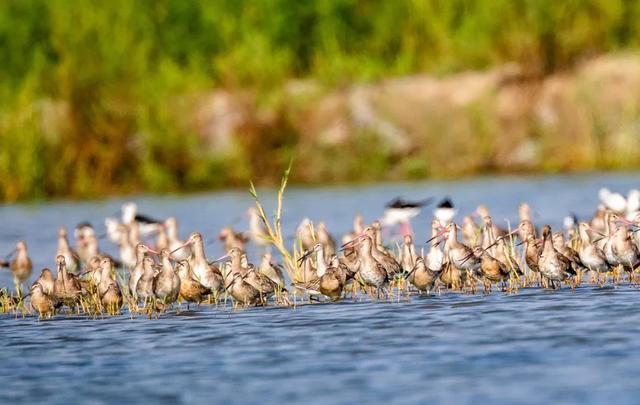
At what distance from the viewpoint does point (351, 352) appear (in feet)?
41.9

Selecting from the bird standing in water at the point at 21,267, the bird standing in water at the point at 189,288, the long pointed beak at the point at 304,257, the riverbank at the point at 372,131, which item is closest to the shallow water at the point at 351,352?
the bird standing in water at the point at 189,288

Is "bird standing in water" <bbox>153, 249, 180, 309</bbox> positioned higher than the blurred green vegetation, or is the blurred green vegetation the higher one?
the blurred green vegetation

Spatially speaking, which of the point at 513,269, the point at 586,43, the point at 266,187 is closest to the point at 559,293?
the point at 513,269

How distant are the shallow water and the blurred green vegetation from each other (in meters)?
18.1

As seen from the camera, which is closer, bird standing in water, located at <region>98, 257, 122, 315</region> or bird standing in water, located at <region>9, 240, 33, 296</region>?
bird standing in water, located at <region>98, 257, 122, 315</region>

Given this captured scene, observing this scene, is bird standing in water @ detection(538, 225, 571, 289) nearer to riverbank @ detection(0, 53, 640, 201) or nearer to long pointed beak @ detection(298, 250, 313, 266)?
long pointed beak @ detection(298, 250, 313, 266)

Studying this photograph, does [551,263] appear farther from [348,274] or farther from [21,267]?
[21,267]

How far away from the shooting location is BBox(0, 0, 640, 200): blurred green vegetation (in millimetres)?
33906

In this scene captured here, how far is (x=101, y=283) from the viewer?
16.4 metres

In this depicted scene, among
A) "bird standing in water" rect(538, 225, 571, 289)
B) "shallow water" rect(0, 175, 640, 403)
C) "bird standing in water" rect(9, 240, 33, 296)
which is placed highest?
"bird standing in water" rect(9, 240, 33, 296)

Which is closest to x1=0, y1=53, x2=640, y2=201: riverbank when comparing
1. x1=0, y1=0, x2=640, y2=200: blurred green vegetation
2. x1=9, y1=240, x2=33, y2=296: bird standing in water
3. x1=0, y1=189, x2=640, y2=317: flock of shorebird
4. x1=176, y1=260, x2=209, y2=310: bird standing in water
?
x1=0, y1=0, x2=640, y2=200: blurred green vegetation

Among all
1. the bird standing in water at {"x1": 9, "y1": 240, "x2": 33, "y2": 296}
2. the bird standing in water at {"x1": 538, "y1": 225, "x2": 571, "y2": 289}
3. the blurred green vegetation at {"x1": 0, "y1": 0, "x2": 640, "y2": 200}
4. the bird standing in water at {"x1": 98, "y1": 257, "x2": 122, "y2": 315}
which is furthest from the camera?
the blurred green vegetation at {"x1": 0, "y1": 0, "x2": 640, "y2": 200}

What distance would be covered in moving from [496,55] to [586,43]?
6.62 feet

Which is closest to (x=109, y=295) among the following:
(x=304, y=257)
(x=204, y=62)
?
(x=304, y=257)
